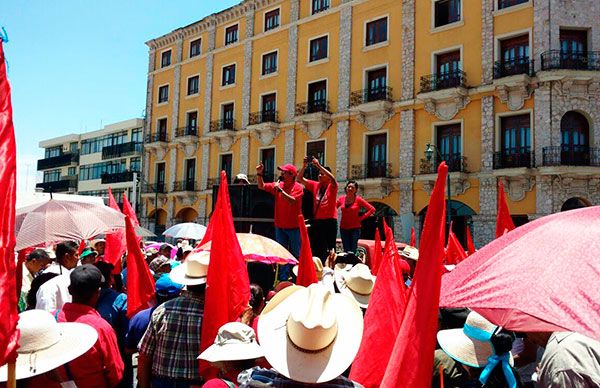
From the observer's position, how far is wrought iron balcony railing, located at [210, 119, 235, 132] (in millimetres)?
29663

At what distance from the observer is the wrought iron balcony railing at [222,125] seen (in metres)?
29.7

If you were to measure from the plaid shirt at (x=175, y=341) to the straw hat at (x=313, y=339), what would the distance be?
112 cm

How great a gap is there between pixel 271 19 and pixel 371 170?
430 inches

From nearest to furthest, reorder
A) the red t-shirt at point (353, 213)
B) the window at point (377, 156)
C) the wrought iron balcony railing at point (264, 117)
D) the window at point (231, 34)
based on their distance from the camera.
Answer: the red t-shirt at point (353, 213)
the window at point (377, 156)
the wrought iron balcony railing at point (264, 117)
the window at point (231, 34)

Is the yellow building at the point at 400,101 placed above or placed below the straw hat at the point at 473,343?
above

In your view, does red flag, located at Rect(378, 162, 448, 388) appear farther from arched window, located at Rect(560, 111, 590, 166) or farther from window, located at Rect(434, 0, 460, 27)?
window, located at Rect(434, 0, 460, 27)

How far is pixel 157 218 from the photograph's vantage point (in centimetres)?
3394

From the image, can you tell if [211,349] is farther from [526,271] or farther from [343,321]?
[526,271]

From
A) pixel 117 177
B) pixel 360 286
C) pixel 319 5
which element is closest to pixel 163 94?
pixel 117 177

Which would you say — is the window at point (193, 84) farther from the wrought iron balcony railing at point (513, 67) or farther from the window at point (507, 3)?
the wrought iron balcony railing at point (513, 67)

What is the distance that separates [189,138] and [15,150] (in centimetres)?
2996

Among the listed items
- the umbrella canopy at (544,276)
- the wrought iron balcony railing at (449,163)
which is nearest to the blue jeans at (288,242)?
the umbrella canopy at (544,276)

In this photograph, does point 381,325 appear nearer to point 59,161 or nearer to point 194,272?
point 194,272

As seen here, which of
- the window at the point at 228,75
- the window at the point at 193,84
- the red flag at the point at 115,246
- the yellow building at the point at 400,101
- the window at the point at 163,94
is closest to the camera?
the red flag at the point at 115,246
